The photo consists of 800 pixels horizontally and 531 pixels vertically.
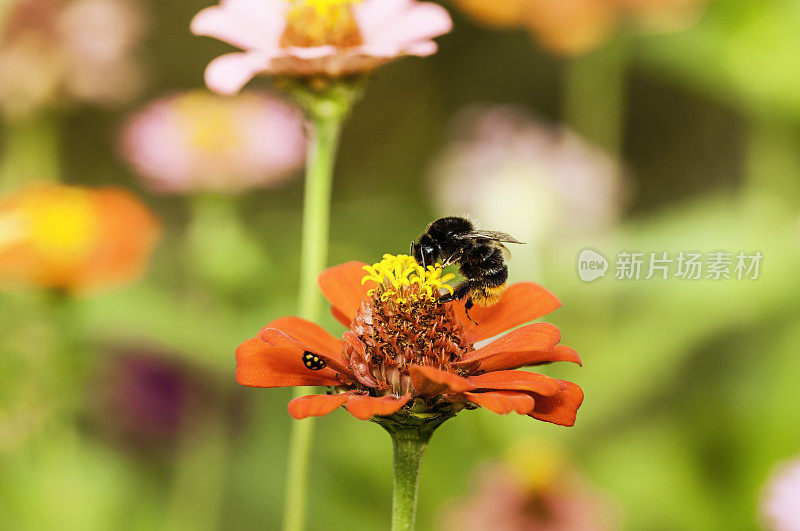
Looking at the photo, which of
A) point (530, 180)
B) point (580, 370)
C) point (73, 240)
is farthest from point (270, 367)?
point (530, 180)

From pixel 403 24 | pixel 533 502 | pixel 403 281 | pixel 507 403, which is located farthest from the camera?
pixel 533 502

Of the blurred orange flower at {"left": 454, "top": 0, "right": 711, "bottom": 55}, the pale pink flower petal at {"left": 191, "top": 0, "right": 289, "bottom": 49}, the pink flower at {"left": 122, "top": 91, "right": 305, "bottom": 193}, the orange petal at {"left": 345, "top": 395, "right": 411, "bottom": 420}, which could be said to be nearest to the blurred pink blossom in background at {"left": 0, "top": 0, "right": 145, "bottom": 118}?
the pink flower at {"left": 122, "top": 91, "right": 305, "bottom": 193}

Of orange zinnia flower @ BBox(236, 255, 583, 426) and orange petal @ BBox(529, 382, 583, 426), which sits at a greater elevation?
orange zinnia flower @ BBox(236, 255, 583, 426)

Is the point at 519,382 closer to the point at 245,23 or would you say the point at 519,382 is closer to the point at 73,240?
the point at 245,23

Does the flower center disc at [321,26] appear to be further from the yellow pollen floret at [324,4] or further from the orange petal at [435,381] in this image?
the orange petal at [435,381]

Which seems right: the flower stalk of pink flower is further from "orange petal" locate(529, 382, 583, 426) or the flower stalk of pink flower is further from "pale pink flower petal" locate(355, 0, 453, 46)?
"orange petal" locate(529, 382, 583, 426)

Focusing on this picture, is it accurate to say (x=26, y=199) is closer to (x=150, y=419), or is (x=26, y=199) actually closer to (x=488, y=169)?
(x=150, y=419)
